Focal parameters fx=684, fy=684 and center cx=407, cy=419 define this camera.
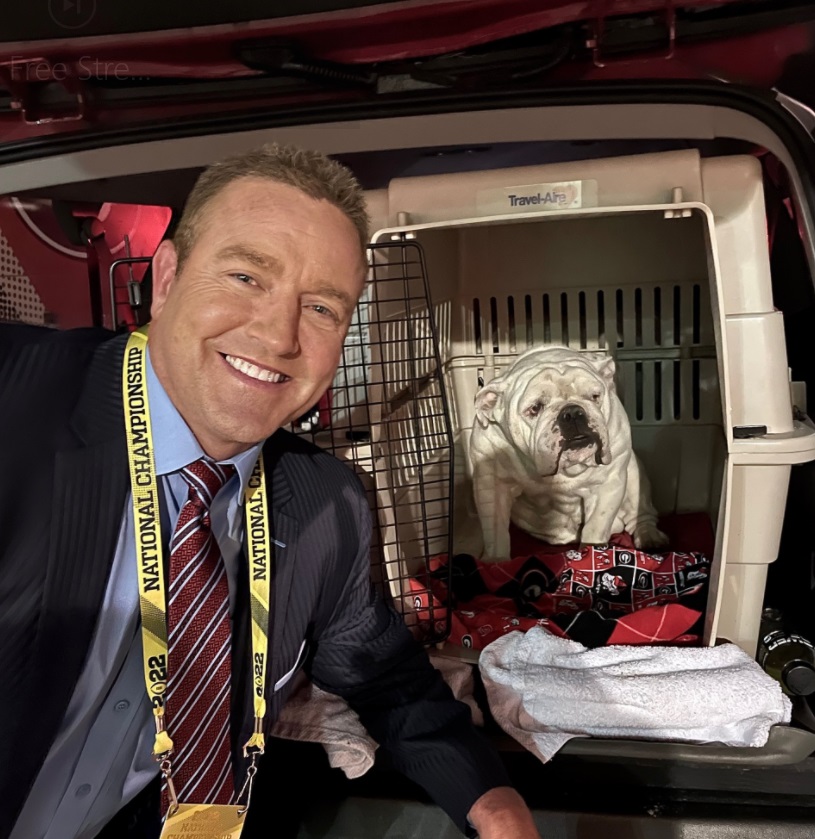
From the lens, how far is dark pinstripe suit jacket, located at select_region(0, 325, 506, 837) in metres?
0.80

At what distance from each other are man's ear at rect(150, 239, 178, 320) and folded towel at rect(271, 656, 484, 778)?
0.72 metres

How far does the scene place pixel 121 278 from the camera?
1.97 metres

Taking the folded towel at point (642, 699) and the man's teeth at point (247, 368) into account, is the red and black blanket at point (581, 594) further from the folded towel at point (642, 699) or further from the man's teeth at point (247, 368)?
the man's teeth at point (247, 368)

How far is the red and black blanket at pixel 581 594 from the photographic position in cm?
137

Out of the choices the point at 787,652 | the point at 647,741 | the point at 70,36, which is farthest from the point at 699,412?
the point at 70,36

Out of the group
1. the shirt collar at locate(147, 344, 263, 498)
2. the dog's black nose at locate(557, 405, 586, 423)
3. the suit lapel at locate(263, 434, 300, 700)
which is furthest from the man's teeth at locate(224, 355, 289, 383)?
the dog's black nose at locate(557, 405, 586, 423)

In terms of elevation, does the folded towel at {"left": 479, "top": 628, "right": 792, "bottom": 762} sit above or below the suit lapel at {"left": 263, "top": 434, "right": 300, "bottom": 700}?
below

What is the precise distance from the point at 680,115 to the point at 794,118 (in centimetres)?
20

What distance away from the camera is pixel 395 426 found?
1.60 meters

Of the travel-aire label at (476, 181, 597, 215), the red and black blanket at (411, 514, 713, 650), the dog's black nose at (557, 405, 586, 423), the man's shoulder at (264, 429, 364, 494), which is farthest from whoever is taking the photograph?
the dog's black nose at (557, 405, 586, 423)

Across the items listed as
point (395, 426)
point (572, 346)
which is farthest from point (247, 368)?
point (572, 346)

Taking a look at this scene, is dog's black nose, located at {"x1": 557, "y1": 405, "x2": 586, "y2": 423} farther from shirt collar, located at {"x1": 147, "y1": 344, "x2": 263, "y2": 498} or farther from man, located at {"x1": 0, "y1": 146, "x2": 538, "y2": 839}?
shirt collar, located at {"x1": 147, "y1": 344, "x2": 263, "y2": 498}

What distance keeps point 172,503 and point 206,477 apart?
56 millimetres

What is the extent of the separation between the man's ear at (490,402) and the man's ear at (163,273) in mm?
898
